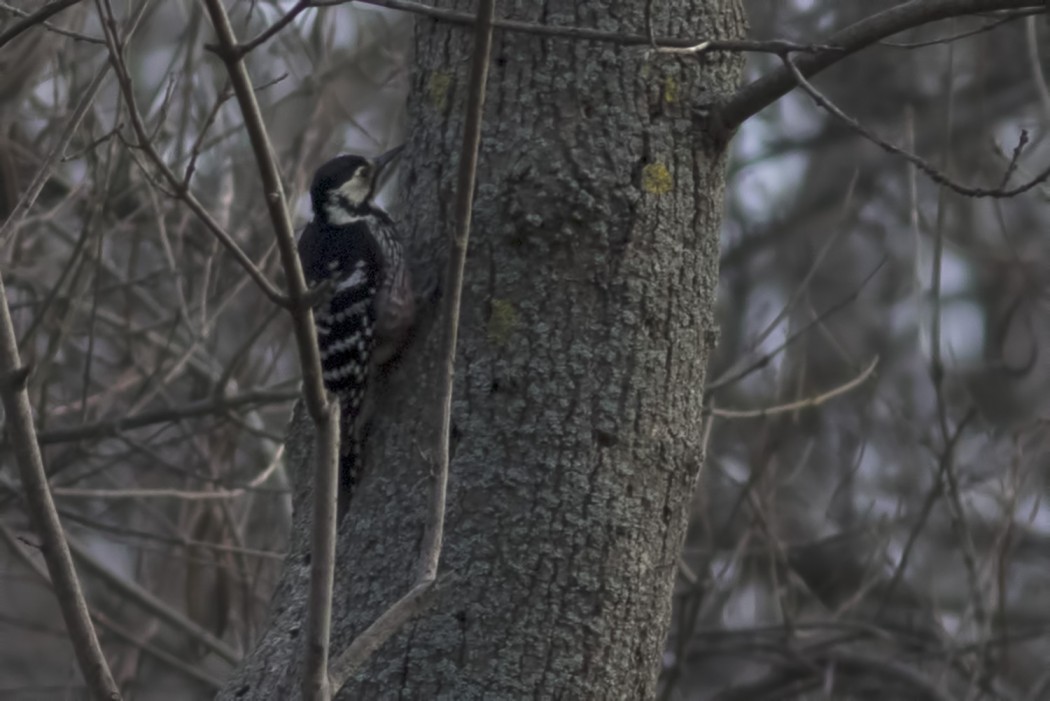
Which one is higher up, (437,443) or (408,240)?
(408,240)

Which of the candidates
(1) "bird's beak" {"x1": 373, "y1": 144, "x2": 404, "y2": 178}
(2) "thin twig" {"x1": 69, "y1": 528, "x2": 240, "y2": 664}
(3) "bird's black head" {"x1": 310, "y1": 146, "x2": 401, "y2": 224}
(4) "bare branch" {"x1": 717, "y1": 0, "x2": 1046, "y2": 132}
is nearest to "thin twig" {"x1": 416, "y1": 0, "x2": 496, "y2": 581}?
(4) "bare branch" {"x1": 717, "y1": 0, "x2": 1046, "y2": 132}

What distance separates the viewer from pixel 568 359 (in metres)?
2.76

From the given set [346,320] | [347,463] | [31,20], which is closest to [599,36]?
[31,20]

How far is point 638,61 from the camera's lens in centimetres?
294

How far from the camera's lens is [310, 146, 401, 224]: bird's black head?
4.15m

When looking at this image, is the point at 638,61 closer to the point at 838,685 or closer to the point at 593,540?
the point at 593,540

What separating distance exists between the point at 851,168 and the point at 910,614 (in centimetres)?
396

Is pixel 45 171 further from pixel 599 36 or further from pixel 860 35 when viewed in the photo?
pixel 860 35

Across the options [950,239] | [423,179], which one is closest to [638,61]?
[423,179]

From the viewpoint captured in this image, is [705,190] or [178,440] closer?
[705,190]

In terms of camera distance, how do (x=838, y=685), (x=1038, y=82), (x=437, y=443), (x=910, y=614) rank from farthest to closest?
(x=910, y=614), (x=838, y=685), (x=1038, y=82), (x=437, y=443)

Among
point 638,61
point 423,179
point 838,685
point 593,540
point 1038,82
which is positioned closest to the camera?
point 593,540

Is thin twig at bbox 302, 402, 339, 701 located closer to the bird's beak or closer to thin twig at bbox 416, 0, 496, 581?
thin twig at bbox 416, 0, 496, 581

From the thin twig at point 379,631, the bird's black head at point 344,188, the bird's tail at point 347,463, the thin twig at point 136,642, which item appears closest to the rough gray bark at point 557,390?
the bird's tail at point 347,463
